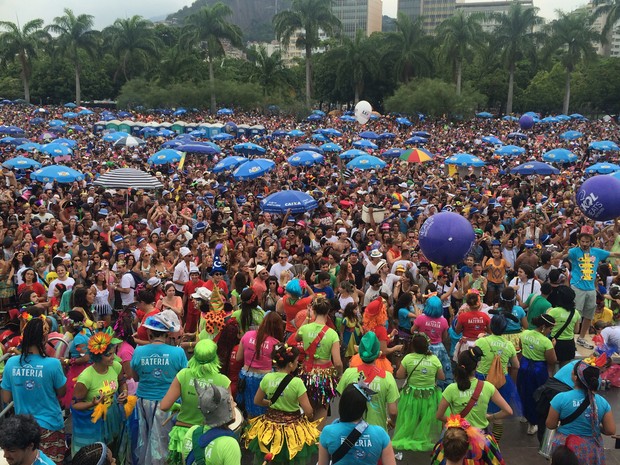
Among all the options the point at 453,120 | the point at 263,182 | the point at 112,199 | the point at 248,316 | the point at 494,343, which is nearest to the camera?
the point at 494,343

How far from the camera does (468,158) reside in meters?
18.4

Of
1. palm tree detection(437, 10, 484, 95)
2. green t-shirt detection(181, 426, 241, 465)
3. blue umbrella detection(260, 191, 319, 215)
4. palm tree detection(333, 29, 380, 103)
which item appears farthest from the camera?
palm tree detection(333, 29, 380, 103)

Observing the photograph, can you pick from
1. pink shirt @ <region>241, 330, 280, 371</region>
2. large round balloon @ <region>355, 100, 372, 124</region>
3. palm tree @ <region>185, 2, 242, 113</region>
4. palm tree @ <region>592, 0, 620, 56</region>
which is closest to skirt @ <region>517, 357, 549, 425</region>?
pink shirt @ <region>241, 330, 280, 371</region>

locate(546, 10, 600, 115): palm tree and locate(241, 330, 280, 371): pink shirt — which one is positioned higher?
locate(546, 10, 600, 115): palm tree

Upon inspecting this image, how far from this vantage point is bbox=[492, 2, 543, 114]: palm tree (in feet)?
178

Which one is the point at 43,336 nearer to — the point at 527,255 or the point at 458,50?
the point at 527,255

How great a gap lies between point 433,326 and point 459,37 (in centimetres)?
5085

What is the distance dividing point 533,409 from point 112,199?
35.3 ft

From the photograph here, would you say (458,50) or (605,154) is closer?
(605,154)

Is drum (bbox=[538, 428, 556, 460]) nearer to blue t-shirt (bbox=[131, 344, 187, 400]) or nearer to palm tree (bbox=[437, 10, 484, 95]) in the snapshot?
blue t-shirt (bbox=[131, 344, 187, 400])

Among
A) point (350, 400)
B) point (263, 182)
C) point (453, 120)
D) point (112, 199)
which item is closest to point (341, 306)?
point (350, 400)

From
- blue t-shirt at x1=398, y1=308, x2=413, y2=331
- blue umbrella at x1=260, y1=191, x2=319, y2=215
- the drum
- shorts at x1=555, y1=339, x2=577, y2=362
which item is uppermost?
blue umbrella at x1=260, y1=191, x2=319, y2=215

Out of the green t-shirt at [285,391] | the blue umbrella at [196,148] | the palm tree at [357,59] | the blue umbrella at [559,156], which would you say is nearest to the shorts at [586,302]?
the green t-shirt at [285,391]

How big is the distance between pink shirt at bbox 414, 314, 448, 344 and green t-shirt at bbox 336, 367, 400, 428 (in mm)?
1237
